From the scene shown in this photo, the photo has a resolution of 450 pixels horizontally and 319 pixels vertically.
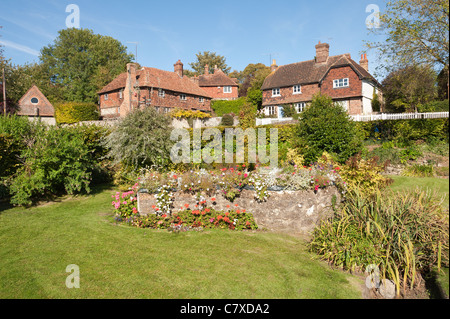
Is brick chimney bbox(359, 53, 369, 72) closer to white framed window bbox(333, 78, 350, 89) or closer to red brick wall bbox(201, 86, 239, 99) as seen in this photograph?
white framed window bbox(333, 78, 350, 89)

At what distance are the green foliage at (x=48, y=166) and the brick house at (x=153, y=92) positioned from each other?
23.3 metres

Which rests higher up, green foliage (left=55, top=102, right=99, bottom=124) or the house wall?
the house wall

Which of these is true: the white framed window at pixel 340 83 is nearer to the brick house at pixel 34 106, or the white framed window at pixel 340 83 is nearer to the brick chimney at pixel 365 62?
the brick chimney at pixel 365 62

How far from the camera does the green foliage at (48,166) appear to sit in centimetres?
906

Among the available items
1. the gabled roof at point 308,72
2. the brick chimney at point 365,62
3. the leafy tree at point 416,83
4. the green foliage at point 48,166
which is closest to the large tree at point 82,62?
the gabled roof at point 308,72

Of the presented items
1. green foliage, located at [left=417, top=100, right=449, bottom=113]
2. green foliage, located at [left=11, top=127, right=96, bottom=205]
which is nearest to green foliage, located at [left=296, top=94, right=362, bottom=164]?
green foliage, located at [left=417, top=100, right=449, bottom=113]

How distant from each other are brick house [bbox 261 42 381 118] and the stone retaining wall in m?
27.2

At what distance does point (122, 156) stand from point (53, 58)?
58.5 metres

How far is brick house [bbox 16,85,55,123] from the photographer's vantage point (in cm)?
3934

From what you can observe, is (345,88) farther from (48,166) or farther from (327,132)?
(48,166)

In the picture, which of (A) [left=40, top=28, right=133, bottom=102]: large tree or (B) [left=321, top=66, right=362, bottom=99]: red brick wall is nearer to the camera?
(B) [left=321, top=66, right=362, bottom=99]: red brick wall

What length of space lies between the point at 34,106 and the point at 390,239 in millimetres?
47018
